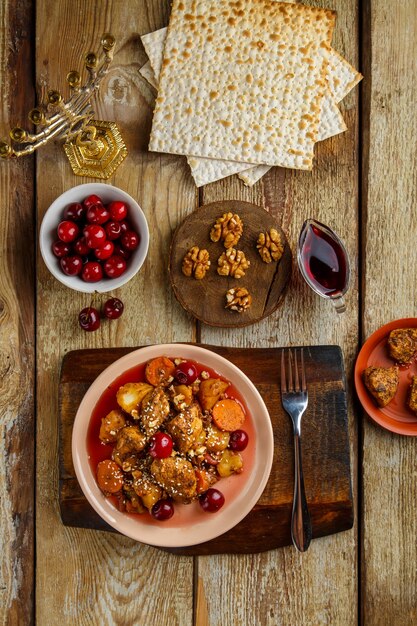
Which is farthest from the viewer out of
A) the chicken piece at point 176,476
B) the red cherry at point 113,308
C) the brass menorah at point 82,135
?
the red cherry at point 113,308

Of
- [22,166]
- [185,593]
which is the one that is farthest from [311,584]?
[22,166]

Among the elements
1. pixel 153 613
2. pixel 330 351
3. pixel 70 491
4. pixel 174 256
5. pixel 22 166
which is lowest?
pixel 153 613

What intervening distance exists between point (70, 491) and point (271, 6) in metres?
1.53

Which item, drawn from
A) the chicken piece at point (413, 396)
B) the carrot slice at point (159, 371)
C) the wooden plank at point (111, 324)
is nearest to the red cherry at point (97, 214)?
the wooden plank at point (111, 324)

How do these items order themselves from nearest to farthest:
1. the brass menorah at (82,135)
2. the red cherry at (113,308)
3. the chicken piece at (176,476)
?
the chicken piece at (176,476), the brass menorah at (82,135), the red cherry at (113,308)

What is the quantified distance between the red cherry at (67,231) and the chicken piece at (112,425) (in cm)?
49

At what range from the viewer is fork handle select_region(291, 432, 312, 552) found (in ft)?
5.78

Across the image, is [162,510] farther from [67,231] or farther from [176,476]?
[67,231]

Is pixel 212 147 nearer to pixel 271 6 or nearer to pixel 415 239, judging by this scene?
pixel 271 6

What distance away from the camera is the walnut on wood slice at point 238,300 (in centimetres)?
179

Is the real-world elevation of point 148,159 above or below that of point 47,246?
above

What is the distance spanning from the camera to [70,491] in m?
1.80

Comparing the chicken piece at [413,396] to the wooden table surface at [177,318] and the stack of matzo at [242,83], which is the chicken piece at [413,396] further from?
the stack of matzo at [242,83]

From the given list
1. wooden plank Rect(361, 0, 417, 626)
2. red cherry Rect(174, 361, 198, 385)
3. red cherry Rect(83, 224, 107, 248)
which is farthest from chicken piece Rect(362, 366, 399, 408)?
red cherry Rect(83, 224, 107, 248)
